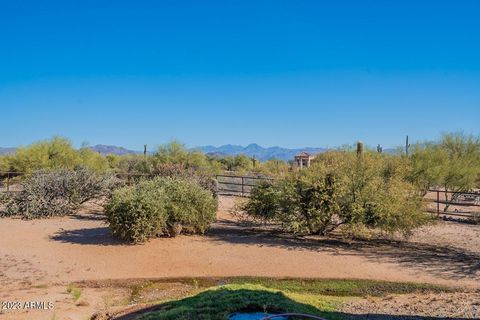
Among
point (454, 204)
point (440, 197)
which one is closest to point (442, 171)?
point (454, 204)

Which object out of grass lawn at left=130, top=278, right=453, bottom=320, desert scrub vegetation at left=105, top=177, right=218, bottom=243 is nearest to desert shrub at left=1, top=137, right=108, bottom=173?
desert scrub vegetation at left=105, top=177, right=218, bottom=243

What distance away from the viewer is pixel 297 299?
24.6ft

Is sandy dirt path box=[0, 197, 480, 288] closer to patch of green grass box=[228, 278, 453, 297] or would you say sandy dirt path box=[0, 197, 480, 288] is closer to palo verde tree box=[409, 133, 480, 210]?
patch of green grass box=[228, 278, 453, 297]

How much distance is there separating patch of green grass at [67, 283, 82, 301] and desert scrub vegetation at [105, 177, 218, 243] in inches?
138

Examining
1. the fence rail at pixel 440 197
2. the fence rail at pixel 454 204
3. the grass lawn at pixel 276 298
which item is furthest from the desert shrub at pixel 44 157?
the grass lawn at pixel 276 298

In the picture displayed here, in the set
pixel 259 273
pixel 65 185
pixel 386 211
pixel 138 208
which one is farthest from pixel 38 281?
pixel 65 185

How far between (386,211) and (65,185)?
13536mm

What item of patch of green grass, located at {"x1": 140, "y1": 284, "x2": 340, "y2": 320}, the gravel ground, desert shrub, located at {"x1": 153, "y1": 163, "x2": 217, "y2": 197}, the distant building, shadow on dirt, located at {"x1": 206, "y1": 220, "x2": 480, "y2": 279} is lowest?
the gravel ground

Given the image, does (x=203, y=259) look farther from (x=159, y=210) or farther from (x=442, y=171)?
(x=442, y=171)

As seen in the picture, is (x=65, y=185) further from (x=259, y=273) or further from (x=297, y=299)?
(x=297, y=299)

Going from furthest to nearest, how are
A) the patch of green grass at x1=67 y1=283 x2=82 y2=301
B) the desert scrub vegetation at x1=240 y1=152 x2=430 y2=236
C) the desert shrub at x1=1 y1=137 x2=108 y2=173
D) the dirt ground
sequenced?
the desert shrub at x1=1 y1=137 x2=108 y2=173
the desert scrub vegetation at x1=240 y1=152 x2=430 y2=236
the dirt ground
the patch of green grass at x1=67 y1=283 x2=82 y2=301

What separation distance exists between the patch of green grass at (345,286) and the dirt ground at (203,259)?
0.33 m

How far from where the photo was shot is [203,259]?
1158 centimetres

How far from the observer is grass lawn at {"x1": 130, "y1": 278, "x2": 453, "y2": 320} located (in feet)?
20.5
